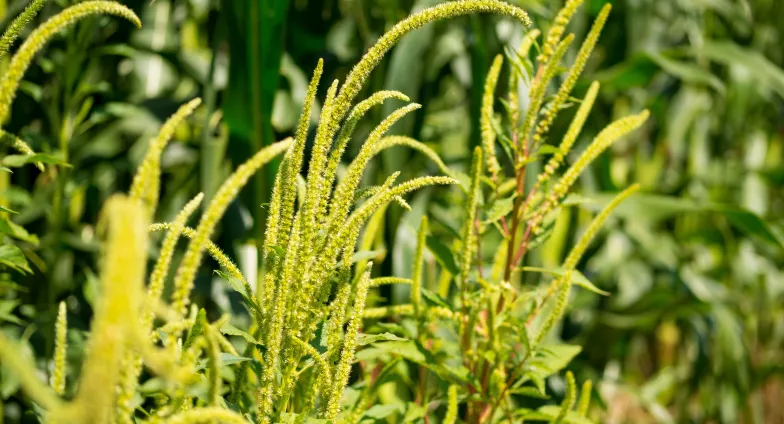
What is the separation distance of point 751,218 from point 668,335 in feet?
5.70

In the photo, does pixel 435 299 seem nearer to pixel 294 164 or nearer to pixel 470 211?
pixel 470 211

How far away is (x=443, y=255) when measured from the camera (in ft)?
2.64

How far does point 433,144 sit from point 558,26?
27.8 inches

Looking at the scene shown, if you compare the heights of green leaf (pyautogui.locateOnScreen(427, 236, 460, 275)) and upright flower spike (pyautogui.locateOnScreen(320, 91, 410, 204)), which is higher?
upright flower spike (pyautogui.locateOnScreen(320, 91, 410, 204))

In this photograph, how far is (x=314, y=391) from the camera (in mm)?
562

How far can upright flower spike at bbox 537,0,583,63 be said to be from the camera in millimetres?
667

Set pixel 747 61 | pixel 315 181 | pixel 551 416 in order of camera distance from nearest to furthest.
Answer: pixel 315 181 → pixel 551 416 → pixel 747 61

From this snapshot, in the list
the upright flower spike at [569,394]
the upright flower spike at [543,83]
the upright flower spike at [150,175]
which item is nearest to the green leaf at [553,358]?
the upright flower spike at [569,394]

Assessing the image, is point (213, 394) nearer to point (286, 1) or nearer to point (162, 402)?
point (162, 402)

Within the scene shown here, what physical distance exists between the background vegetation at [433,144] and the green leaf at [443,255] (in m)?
0.07

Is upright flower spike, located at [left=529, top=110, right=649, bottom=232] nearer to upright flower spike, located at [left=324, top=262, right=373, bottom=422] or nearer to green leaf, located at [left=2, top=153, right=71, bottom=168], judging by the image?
upright flower spike, located at [left=324, top=262, right=373, bottom=422]

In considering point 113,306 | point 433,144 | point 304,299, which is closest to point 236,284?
point 304,299

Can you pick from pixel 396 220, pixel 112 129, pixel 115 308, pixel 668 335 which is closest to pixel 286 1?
pixel 396 220

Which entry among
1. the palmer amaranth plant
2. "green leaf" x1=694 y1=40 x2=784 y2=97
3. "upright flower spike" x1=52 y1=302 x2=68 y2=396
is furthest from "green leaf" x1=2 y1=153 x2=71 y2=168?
"green leaf" x1=694 y1=40 x2=784 y2=97
